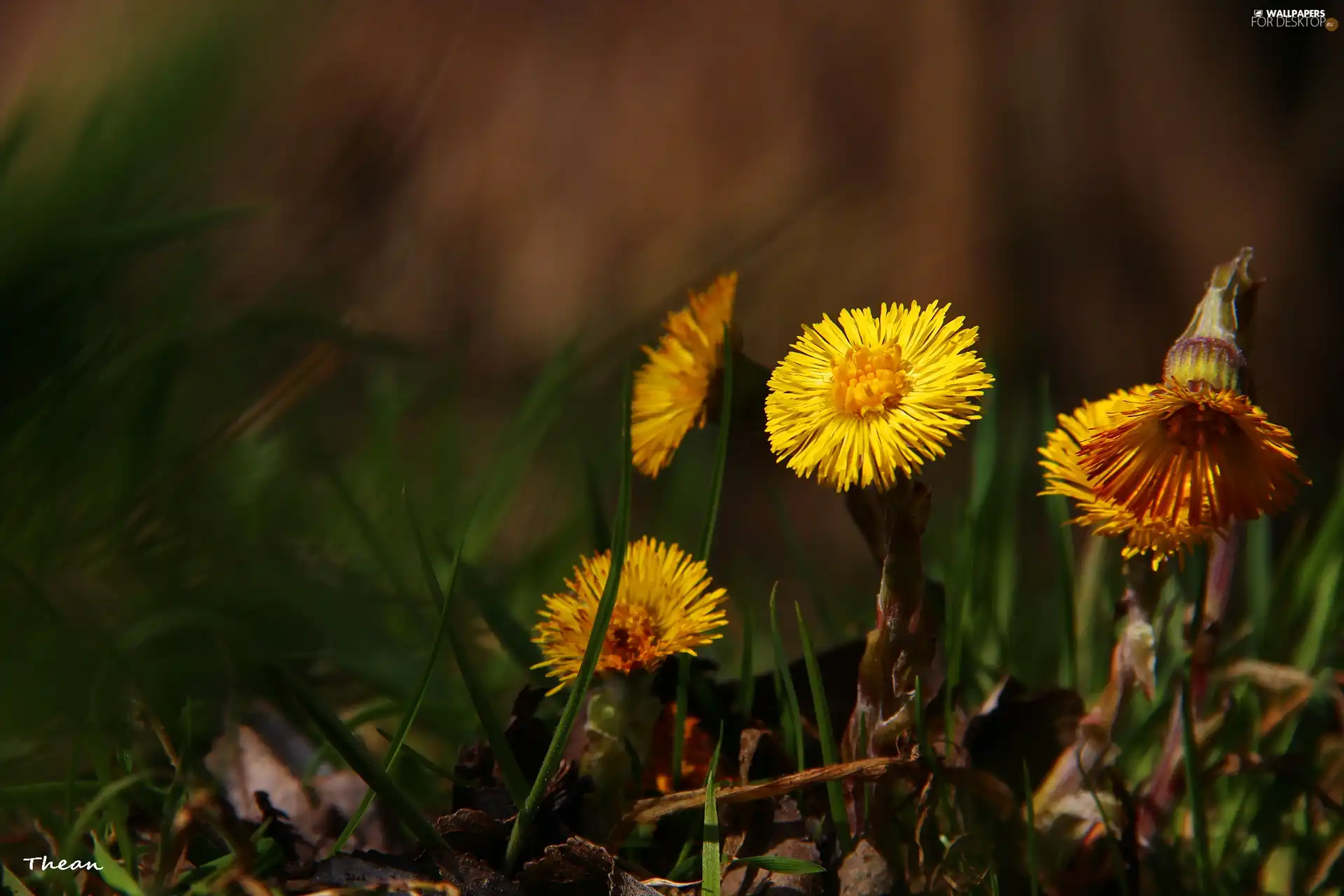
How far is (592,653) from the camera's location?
1.87 ft

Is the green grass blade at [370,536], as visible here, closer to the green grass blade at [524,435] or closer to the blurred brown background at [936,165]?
the green grass blade at [524,435]

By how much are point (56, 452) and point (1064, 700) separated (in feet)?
2.02

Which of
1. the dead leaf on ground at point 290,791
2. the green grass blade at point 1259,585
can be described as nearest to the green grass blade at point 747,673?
the dead leaf on ground at point 290,791

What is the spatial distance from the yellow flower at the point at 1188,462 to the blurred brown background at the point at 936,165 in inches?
52.3

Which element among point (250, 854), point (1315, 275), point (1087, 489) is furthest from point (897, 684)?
point (1315, 275)

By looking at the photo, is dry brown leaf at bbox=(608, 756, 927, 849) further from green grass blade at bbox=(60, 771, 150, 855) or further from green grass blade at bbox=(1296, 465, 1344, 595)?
green grass blade at bbox=(1296, 465, 1344, 595)

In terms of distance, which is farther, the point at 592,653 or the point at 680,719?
the point at 680,719

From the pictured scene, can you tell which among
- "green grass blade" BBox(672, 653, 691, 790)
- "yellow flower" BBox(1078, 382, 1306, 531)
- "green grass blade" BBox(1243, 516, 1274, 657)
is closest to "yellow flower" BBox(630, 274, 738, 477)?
"green grass blade" BBox(672, 653, 691, 790)

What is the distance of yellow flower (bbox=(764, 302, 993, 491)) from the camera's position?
0.53 m

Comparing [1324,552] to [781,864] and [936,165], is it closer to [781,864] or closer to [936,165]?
[781,864]

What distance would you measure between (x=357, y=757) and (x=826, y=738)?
0.86 feet

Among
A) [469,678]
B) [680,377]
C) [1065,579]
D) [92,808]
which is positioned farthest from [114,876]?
[1065,579]

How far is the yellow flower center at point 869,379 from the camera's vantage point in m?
0.55

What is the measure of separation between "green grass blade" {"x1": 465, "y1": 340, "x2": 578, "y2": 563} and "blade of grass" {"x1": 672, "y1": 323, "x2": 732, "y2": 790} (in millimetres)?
304
